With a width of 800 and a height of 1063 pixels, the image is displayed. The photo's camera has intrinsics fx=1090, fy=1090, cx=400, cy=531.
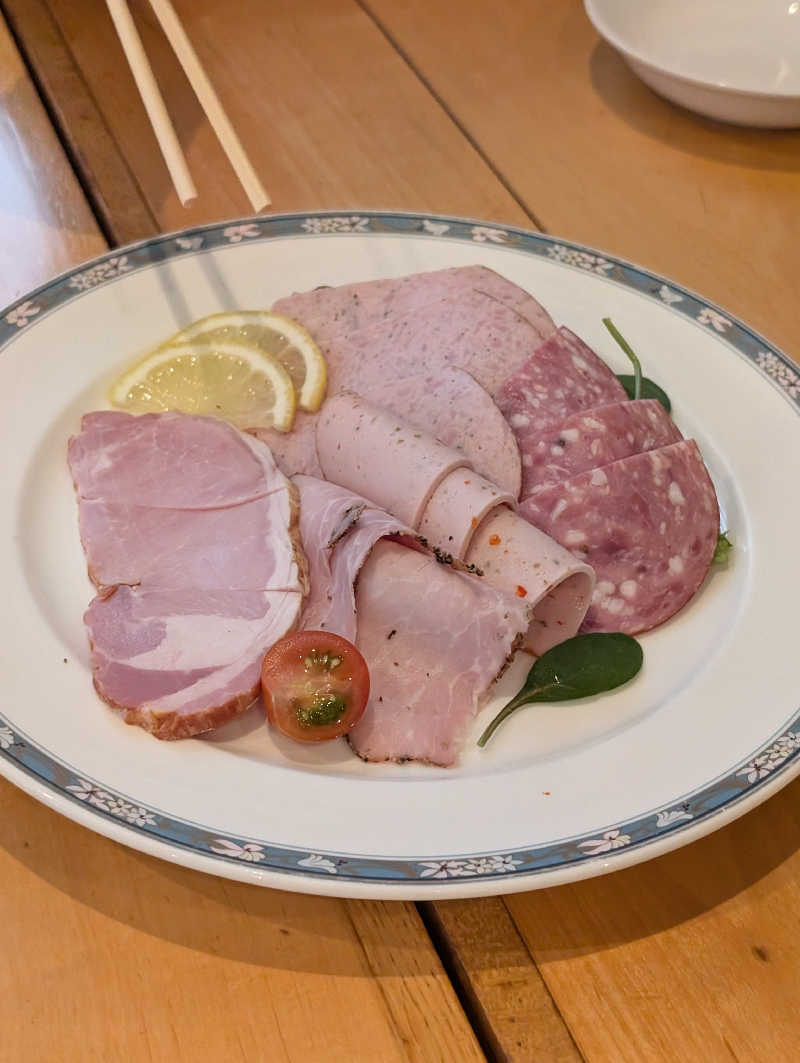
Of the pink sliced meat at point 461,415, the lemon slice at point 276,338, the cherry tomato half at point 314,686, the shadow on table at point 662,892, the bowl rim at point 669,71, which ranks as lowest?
the shadow on table at point 662,892

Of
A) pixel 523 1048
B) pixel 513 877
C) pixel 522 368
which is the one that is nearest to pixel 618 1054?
pixel 523 1048

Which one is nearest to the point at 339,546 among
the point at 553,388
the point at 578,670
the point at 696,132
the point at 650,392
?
the point at 578,670

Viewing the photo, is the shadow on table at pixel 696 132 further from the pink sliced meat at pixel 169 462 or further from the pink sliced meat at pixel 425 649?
the pink sliced meat at pixel 425 649

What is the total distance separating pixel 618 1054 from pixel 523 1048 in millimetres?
107

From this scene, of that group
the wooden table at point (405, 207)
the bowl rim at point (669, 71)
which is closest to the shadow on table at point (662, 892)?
the wooden table at point (405, 207)

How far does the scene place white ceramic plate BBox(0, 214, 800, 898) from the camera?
1.25 m

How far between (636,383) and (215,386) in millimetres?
747

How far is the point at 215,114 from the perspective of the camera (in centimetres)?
192

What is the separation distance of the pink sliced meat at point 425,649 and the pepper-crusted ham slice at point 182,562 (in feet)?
0.40

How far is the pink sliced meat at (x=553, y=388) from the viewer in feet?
5.84

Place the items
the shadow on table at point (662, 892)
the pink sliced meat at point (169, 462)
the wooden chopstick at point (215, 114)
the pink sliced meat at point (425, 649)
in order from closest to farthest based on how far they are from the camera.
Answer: the shadow on table at point (662, 892) < the pink sliced meat at point (425, 649) < the pink sliced meat at point (169, 462) < the wooden chopstick at point (215, 114)

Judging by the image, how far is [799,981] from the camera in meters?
1.29

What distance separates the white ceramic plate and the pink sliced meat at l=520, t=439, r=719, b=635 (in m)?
0.06

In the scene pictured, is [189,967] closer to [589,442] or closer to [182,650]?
[182,650]
